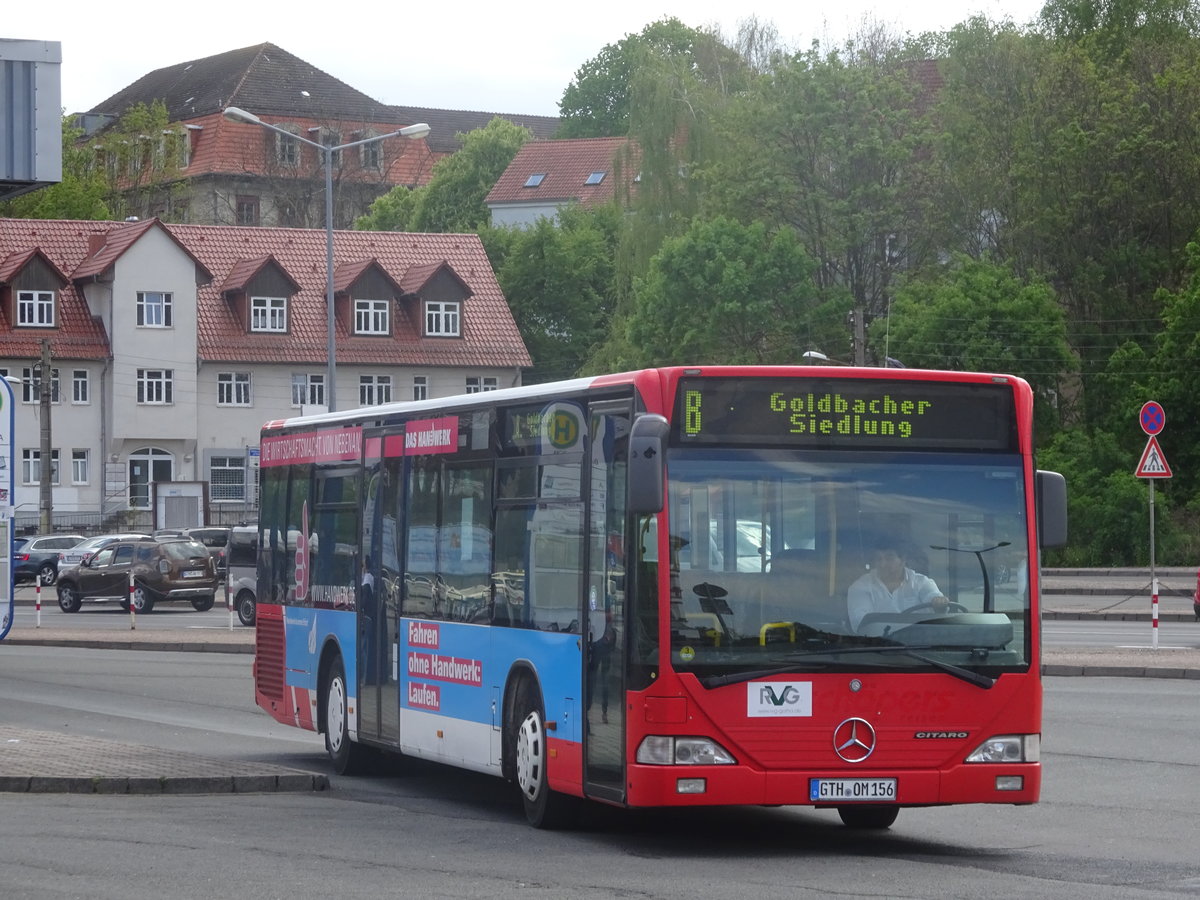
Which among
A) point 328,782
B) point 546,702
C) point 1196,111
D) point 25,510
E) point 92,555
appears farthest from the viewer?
point 25,510

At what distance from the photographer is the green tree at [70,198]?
300ft

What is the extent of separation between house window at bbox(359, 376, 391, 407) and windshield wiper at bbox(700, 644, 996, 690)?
6917 centimetres

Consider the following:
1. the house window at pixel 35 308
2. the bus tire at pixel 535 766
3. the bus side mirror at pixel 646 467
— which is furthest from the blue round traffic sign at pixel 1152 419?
the house window at pixel 35 308

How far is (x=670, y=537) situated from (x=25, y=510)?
2649 inches

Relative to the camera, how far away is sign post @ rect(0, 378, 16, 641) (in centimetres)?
1577

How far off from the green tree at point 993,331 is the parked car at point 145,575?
73.0 ft

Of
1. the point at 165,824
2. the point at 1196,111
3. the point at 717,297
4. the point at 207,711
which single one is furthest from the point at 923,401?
the point at 717,297

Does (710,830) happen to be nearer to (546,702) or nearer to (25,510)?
(546,702)

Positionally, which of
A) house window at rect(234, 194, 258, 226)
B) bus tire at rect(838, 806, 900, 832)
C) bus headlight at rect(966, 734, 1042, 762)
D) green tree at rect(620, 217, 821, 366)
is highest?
house window at rect(234, 194, 258, 226)

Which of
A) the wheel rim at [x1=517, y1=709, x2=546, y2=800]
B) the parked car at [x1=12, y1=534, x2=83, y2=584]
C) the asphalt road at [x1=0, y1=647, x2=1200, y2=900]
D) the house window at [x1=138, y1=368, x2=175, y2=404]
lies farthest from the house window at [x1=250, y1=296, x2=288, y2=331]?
the wheel rim at [x1=517, y1=709, x2=546, y2=800]

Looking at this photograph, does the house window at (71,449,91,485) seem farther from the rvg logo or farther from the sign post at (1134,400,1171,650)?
the rvg logo

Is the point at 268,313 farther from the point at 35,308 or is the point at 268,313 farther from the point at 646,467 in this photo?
the point at 646,467

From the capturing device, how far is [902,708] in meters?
11.1

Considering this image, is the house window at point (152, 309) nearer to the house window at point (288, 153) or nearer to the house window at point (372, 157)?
the house window at point (288, 153)
